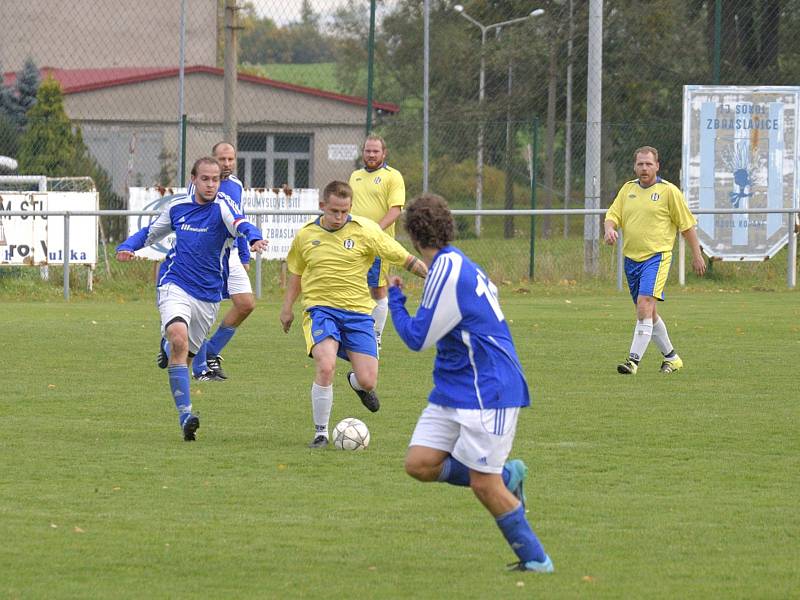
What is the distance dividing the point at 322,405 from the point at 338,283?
33.3 inches

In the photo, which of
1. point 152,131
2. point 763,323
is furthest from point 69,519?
point 152,131

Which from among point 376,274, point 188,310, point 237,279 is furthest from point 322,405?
point 237,279

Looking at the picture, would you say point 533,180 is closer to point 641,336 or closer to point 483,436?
point 641,336

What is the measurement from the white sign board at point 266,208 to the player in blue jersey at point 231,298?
7.94 metres

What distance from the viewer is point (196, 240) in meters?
9.99

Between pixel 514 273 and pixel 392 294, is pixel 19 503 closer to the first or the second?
pixel 392 294

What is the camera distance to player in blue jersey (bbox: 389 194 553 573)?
233 inches

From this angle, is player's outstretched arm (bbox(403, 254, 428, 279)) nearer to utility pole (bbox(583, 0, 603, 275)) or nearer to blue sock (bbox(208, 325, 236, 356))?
blue sock (bbox(208, 325, 236, 356))

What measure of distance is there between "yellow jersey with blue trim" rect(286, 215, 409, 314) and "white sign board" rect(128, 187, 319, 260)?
11062mm

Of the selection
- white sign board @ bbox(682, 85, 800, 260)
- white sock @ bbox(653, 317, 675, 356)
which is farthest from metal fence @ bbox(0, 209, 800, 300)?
white sock @ bbox(653, 317, 675, 356)

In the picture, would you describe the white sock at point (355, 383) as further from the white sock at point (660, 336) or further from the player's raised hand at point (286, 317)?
the white sock at point (660, 336)

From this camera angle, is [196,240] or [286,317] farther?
[196,240]

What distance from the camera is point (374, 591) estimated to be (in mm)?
5695

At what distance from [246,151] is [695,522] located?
100 ft
